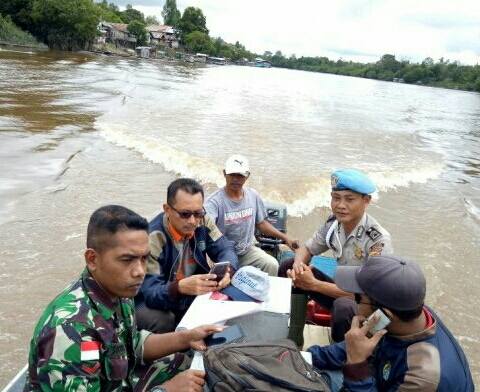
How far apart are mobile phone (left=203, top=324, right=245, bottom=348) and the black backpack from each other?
7.1 inches

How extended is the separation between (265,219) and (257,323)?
246cm

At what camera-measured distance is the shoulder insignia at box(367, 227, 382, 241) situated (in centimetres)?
339

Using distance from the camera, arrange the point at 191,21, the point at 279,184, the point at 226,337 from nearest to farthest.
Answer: the point at 226,337
the point at 279,184
the point at 191,21

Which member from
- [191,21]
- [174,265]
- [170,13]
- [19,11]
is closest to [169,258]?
[174,265]

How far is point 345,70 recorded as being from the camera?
5556 inches

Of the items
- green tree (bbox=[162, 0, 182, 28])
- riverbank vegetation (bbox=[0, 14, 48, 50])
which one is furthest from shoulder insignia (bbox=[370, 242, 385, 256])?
green tree (bbox=[162, 0, 182, 28])

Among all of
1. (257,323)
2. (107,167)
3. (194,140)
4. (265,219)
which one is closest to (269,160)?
(194,140)

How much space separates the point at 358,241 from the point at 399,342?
143 cm

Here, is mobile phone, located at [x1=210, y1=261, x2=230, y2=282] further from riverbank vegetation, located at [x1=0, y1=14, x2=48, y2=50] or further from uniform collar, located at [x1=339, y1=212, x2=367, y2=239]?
riverbank vegetation, located at [x1=0, y1=14, x2=48, y2=50]

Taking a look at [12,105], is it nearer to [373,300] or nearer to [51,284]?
[51,284]

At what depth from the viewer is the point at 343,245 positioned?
3.58 metres

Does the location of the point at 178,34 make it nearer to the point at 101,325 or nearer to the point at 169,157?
the point at 169,157

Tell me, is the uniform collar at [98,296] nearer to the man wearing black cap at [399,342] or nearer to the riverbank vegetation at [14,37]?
the man wearing black cap at [399,342]

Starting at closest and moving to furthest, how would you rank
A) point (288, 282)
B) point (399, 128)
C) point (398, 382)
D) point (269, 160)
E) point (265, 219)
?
1. point (398, 382)
2. point (288, 282)
3. point (265, 219)
4. point (269, 160)
5. point (399, 128)
